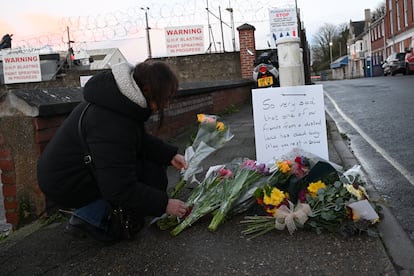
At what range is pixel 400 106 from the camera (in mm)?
10281

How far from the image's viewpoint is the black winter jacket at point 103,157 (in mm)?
2596

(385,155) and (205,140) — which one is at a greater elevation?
(205,140)

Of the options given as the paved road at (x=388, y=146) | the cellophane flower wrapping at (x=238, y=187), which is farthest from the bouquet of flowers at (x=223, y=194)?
the paved road at (x=388, y=146)

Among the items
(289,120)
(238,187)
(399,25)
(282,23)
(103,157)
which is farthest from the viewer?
(399,25)

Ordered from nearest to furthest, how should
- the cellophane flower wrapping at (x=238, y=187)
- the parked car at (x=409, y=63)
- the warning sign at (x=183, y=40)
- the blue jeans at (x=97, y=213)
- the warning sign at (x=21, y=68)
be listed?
the blue jeans at (x=97, y=213), the cellophane flower wrapping at (x=238, y=187), the warning sign at (x=183, y=40), the warning sign at (x=21, y=68), the parked car at (x=409, y=63)

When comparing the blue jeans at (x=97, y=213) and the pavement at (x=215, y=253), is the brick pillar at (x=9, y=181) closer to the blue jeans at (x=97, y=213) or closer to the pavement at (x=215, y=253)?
the pavement at (x=215, y=253)

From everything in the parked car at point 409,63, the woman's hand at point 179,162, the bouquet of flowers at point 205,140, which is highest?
the parked car at point 409,63

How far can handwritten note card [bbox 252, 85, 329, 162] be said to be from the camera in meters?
4.15

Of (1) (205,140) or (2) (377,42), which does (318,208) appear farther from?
(2) (377,42)

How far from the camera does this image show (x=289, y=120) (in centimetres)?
416

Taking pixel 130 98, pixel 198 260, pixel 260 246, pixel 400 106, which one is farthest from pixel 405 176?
pixel 400 106

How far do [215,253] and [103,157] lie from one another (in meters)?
0.94

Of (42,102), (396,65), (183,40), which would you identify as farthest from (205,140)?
(396,65)

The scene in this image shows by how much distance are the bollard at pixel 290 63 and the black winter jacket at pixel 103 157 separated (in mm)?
2317
